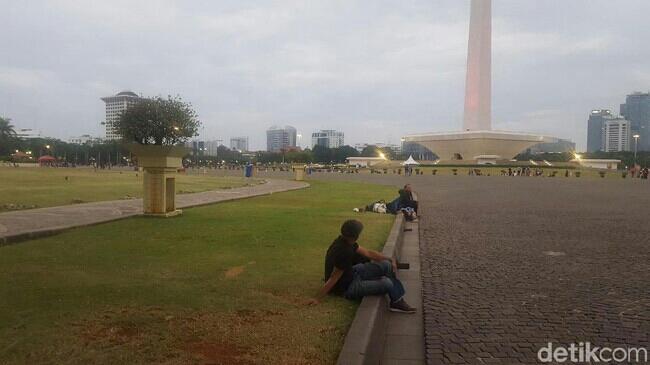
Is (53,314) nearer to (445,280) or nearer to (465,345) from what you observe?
(465,345)

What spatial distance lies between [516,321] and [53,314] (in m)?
4.07

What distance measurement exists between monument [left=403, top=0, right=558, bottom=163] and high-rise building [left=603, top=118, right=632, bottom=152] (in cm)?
9011

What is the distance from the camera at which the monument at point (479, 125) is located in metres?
71.1

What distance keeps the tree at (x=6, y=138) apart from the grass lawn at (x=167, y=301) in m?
102

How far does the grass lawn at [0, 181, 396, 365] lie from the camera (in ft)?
12.9

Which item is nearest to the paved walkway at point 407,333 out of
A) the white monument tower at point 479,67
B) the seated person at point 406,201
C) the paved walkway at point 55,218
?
the paved walkway at point 55,218

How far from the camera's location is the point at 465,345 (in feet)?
14.6

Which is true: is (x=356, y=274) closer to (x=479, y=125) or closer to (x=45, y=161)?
(x=479, y=125)

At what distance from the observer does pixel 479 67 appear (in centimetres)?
7331

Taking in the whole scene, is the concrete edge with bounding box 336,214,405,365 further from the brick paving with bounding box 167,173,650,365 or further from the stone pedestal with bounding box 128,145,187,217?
the stone pedestal with bounding box 128,145,187,217

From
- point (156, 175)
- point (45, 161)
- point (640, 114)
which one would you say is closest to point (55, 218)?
point (156, 175)

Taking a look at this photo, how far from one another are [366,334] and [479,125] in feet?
266

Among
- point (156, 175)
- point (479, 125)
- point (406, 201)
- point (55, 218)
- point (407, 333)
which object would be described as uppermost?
point (479, 125)

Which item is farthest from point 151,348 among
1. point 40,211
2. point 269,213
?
point 40,211
